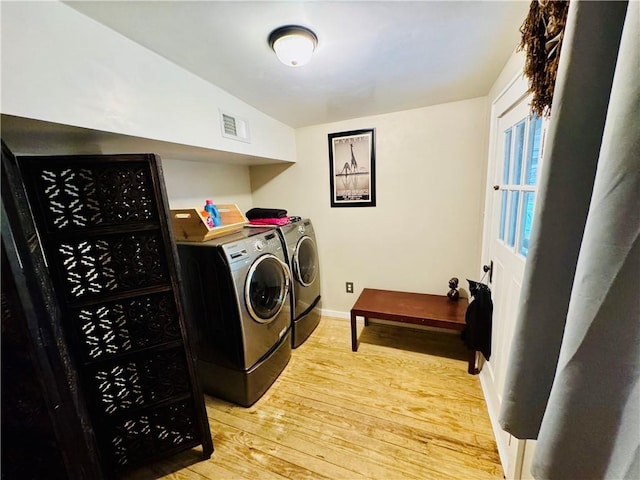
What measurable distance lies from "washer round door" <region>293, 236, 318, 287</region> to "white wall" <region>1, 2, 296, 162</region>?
1128mm

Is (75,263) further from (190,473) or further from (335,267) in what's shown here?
(335,267)

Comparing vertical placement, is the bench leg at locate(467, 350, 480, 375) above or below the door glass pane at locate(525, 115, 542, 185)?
below

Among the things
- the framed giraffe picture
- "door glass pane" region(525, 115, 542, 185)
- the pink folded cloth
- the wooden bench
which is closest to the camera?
"door glass pane" region(525, 115, 542, 185)

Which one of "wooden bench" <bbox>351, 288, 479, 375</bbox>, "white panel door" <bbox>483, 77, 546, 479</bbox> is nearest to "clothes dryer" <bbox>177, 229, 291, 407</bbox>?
"wooden bench" <bbox>351, 288, 479, 375</bbox>

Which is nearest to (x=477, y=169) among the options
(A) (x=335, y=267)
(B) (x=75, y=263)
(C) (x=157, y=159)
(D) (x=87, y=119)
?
(A) (x=335, y=267)

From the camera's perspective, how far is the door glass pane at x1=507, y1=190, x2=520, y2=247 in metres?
1.29

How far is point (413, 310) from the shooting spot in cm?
204

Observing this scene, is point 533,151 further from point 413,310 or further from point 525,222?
point 413,310

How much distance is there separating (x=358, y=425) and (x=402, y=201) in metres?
1.80

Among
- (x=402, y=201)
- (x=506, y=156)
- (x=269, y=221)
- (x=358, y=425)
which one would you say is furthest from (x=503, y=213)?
(x=269, y=221)

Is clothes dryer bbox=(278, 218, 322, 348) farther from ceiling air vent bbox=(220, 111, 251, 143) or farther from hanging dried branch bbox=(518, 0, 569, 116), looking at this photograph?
hanging dried branch bbox=(518, 0, 569, 116)

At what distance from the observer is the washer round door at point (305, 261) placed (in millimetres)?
2170

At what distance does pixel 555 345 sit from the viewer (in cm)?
55

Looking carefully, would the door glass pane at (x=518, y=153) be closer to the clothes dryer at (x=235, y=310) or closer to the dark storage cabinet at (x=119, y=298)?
the clothes dryer at (x=235, y=310)
